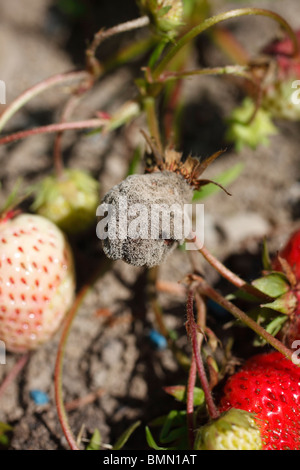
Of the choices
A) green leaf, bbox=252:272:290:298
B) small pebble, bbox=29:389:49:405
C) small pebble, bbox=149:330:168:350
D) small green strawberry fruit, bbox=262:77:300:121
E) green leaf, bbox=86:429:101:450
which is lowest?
green leaf, bbox=86:429:101:450

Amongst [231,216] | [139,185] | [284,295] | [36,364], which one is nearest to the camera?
[139,185]

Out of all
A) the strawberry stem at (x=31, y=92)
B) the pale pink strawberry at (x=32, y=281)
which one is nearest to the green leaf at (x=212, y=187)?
the pale pink strawberry at (x=32, y=281)

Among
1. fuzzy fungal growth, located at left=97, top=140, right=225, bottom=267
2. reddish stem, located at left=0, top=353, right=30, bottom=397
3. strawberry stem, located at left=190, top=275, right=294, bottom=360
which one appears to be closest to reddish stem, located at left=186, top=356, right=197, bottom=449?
strawberry stem, located at left=190, top=275, right=294, bottom=360

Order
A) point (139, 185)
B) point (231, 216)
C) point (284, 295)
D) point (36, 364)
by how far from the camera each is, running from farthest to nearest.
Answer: point (231, 216) → point (36, 364) → point (284, 295) → point (139, 185)

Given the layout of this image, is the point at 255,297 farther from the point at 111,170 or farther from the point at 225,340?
the point at 111,170

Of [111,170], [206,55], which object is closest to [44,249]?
[111,170]

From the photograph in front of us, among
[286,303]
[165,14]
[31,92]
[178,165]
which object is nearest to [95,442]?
[286,303]

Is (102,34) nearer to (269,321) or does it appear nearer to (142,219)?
(142,219)

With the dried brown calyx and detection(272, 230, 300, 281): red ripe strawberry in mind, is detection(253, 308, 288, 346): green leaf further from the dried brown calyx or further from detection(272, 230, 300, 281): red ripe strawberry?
the dried brown calyx
